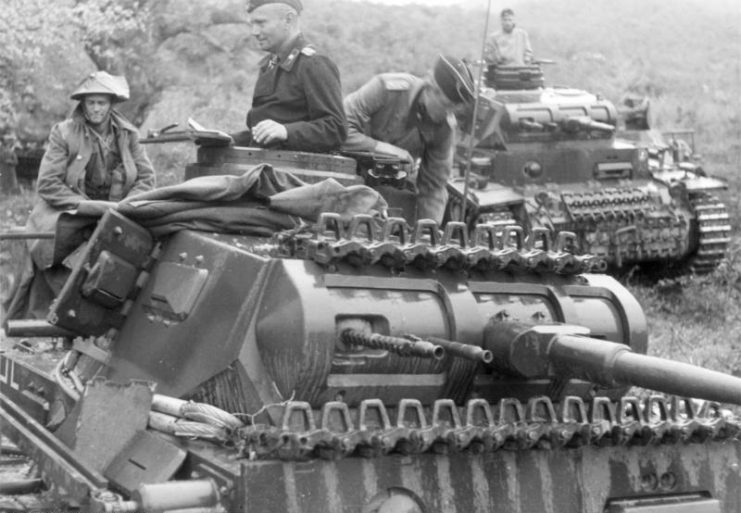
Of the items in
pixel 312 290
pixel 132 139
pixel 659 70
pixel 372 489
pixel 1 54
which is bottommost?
pixel 372 489

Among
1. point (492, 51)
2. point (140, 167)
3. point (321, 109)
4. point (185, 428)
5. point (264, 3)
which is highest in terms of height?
point (492, 51)

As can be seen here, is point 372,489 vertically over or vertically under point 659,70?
under

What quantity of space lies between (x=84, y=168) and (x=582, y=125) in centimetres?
922

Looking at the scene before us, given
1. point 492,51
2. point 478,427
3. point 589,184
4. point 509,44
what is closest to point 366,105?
point 478,427

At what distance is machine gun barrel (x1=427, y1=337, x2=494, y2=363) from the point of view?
5.45m

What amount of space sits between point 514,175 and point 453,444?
1085 centimetres

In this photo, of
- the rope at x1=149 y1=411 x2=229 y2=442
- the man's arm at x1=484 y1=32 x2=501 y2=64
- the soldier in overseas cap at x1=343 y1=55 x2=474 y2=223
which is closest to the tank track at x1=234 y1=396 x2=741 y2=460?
the rope at x1=149 y1=411 x2=229 y2=442

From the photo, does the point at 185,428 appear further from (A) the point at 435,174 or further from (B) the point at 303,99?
(A) the point at 435,174

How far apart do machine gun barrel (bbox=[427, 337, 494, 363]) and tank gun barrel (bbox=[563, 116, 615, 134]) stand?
1110 cm

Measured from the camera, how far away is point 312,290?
560 centimetres

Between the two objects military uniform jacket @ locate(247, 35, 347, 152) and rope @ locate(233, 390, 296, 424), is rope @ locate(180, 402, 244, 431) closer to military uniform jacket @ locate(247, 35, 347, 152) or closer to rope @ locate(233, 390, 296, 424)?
rope @ locate(233, 390, 296, 424)

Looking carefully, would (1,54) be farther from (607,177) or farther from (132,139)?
(132,139)

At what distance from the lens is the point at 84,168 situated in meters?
8.16

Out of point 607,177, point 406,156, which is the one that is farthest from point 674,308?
point 406,156
